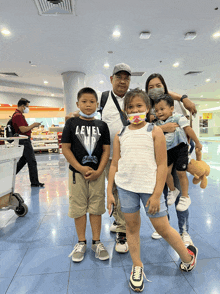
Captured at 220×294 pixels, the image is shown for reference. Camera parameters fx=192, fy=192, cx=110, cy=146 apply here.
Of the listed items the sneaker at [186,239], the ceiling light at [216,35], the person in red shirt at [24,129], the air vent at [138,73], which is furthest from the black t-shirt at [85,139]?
the air vent at [138,73]

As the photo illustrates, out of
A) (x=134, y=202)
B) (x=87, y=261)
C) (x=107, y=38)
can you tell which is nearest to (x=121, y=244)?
(x=87, y=261)

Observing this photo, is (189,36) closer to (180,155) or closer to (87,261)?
(180,155)

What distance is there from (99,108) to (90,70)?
20.3ft

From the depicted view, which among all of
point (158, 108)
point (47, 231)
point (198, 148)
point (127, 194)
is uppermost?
point (158, 108)

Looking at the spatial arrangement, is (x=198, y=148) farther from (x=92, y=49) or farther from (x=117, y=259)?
(x=92, y=49)

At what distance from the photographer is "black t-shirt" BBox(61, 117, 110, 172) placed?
156cm

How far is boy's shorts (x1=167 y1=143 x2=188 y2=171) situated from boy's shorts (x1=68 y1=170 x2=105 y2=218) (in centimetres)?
59

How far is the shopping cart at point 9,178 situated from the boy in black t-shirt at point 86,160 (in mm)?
1008

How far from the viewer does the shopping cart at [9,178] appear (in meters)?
2.19

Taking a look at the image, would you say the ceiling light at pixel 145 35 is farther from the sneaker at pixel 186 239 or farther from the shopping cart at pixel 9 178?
the sneaker at pixel 186 239

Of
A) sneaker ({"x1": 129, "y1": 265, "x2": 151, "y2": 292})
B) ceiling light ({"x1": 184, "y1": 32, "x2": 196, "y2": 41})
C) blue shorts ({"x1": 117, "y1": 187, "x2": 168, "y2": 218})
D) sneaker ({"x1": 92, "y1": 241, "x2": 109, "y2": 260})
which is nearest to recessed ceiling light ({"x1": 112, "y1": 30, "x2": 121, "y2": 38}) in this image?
ceiling light ({"x1": 184, "y1": 32, "x2": 196, "y2": 41})

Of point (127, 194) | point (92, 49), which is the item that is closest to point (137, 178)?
point (127, 194)

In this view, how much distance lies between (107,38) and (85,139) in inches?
170

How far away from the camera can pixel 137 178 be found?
1.19 m
